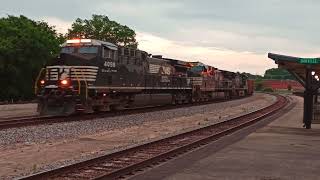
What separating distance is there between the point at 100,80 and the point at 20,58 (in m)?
21.5

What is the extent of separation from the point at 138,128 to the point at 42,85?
252 inches

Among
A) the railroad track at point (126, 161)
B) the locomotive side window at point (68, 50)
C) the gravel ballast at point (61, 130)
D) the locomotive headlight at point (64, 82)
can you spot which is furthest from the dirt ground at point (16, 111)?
the railroad track at point (126, 161)

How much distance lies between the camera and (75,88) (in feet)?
81.5

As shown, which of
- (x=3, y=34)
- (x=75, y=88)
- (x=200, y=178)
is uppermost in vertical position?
(x=3, y=34)

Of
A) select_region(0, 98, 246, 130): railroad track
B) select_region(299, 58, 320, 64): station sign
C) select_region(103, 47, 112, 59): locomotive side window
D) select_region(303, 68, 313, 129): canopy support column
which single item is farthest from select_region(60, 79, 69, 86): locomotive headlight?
select_region(303, 68, 313, 129): canopy support column

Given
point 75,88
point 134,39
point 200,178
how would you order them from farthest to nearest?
point 134,39 < point 75,88 < point 200,178

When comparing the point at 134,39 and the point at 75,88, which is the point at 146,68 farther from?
the point at 134,39

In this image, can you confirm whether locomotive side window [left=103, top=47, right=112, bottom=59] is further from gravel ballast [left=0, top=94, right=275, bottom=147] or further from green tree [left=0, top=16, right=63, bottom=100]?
green tree [left=0, top=16, right=63, bottom=100]

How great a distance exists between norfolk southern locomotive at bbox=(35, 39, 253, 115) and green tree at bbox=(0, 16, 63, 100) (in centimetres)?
1206

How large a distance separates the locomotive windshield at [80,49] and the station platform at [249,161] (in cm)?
995

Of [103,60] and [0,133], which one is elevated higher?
[103,60]

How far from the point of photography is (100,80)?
26.5 metres

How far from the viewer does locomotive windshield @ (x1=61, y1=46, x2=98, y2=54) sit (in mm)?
26359

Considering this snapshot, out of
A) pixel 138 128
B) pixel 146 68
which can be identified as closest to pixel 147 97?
pixel 146 68
